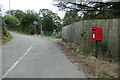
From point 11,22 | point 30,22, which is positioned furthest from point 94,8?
point 11,22

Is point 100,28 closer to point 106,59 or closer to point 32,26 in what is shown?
point 106,59

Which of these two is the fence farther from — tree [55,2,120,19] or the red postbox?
tree [55,2,120,19]

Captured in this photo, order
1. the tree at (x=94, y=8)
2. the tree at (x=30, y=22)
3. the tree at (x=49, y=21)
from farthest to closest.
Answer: the tree at (x=49, y=21), the tree at (x=30, y=22), the tree at (x=94, y=8)

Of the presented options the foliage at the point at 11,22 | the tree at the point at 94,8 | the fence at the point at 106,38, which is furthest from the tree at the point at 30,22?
the fence at the point at 106,38

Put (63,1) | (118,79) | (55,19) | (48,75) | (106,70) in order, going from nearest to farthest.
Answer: (118,79) → (48,75) → (106,70) → (63,1) → (55,19)

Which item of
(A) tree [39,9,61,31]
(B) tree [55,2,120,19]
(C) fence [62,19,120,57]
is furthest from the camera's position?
(A) tree [39,9,61,31]

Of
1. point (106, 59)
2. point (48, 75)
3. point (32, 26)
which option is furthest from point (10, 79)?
point (32, 26)

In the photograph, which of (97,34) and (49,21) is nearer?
(97,34)

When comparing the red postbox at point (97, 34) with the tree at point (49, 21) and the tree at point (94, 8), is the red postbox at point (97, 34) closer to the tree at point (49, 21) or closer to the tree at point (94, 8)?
the tree at point (94, 8)

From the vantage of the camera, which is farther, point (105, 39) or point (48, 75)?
point (105, 39)

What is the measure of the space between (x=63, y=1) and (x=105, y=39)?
5.70 metres

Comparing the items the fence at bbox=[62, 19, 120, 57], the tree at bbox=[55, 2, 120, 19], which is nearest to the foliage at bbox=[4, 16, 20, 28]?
the tree at bbox=[55, 2, 120, 19]

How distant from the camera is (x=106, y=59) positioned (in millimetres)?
6699

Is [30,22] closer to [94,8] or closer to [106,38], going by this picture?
[94,8]
